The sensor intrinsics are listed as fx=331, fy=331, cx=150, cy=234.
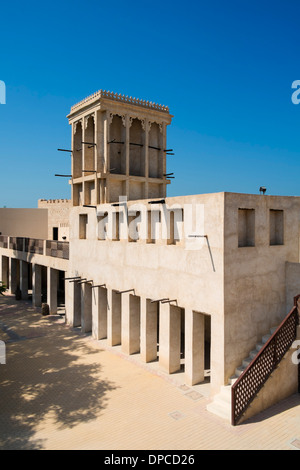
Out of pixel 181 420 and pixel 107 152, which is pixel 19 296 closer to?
pixel 107 152

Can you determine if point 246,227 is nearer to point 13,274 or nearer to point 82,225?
point 82,225

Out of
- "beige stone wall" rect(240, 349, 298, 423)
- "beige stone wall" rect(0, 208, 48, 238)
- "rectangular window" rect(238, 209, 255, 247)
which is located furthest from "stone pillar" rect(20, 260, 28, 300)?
→ "beige stone wall" rect(240, 349, 298, 423)

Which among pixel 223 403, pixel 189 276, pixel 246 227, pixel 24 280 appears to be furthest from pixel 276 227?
pixel 24 280

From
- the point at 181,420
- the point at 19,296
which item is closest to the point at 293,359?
the point at 181,420

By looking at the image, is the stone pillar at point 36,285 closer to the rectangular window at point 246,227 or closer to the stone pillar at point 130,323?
the stone pillar at point 130,323

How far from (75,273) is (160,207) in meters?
9.33

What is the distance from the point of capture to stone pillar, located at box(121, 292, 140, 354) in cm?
1694

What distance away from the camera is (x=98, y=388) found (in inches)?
537

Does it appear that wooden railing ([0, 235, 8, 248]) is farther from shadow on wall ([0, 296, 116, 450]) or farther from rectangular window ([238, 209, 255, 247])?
rectangular window ([238, 209, 255, 247])

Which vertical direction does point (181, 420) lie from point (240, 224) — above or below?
below

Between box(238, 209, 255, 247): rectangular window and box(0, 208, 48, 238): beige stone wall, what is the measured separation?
116 feet

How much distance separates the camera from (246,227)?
13453mm

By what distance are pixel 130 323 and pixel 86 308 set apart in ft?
15.2
